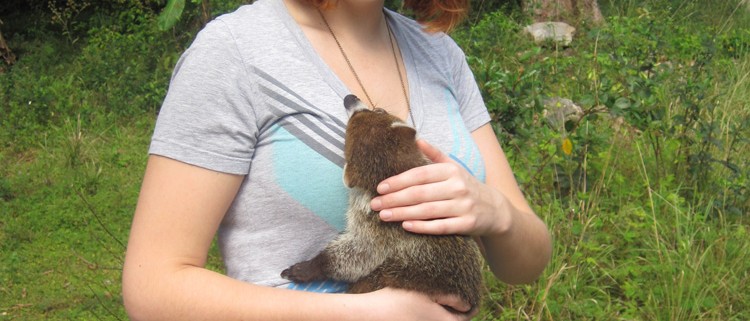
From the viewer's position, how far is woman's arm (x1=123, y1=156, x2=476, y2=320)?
1.63 metres

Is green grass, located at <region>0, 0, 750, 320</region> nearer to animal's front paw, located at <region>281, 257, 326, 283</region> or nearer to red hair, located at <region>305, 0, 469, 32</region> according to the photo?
red hair, located at <region>305, 0, 469, 32</region>

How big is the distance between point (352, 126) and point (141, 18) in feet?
24.5

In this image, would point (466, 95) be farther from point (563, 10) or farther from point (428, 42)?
point (563, 10)

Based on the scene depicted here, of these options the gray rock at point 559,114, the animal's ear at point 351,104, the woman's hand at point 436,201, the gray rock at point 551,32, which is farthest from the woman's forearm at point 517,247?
the gray rock at point 551,32

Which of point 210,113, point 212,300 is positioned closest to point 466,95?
point 210,113

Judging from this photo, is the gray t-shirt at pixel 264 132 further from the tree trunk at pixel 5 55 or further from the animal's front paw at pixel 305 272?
the tree trunk at pixel 5 55

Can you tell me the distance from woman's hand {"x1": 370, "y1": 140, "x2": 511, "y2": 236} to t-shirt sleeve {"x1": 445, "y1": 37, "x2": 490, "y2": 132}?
0.47 m

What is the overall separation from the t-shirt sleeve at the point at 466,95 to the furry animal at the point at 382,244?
31 centimetres

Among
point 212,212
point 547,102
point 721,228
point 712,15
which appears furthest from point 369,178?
point 712,15

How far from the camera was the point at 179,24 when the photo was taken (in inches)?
336

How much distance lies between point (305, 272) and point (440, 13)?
2.94 ft

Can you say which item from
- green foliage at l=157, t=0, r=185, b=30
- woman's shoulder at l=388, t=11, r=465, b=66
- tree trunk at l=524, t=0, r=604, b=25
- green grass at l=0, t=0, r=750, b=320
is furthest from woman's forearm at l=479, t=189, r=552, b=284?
tree trunk at l=524, t=0, r=604, b=25

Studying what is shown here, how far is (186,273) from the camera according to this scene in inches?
64.8

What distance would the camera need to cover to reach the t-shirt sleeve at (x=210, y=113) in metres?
1.64
